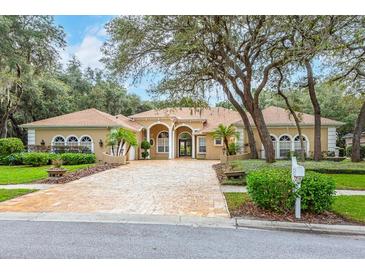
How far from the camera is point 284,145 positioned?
24109 mm

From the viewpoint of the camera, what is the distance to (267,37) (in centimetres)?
1233

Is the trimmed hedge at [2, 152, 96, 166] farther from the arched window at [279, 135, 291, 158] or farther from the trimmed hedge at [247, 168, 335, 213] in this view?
the trimmed hedge at [247, 168, 335, 213]

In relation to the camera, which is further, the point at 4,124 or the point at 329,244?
the point at 4,124

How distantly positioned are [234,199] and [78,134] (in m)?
17.7

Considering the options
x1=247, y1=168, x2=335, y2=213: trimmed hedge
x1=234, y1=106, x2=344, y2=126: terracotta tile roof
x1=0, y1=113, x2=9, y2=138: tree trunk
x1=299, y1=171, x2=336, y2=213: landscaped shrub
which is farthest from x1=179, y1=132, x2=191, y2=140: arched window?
x1=299, y1=171, x2=336, y2=213: landscaped shrub

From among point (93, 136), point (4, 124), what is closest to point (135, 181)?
point (93, 136)

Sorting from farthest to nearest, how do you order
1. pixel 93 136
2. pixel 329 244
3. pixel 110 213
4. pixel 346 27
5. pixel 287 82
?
1. pixel 93 136
2. pixel 287 82
3. pixel 346 27
4. pixel 110 213
5. pixel 329 244

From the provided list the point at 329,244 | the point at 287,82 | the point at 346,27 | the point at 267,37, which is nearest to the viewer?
the point at 329,244

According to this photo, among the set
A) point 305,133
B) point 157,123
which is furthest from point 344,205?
point 157,123

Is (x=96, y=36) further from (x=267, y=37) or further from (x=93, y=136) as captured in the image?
(x=93, y=136)

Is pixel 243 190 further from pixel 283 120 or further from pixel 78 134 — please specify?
pixel 78 134

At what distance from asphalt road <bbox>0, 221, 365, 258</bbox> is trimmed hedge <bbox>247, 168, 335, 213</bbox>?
104cm

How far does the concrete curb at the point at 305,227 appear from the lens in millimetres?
5971
